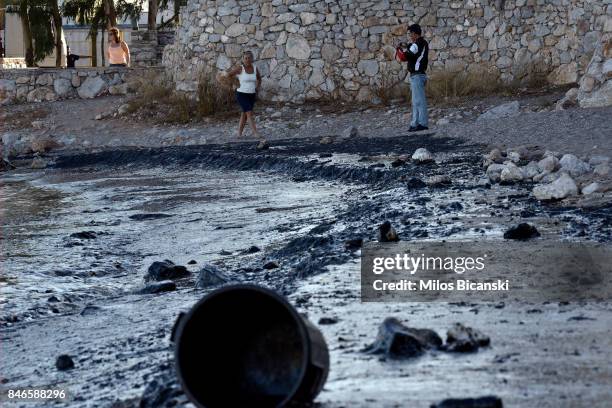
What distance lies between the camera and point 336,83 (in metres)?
21.4

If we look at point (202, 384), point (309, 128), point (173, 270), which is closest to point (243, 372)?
point (202, 384)

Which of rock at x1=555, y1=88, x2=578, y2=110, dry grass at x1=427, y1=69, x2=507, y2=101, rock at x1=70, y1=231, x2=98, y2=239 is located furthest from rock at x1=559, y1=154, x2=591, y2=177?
dry grass at x1=427, y1=69, x2=507, y2=101

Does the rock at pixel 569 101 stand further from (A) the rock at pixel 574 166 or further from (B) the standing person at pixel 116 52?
(B) the standing person at pixel 116 52

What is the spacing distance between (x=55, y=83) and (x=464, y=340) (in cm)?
2086

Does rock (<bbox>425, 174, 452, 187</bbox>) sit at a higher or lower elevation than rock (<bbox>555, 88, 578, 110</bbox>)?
lower

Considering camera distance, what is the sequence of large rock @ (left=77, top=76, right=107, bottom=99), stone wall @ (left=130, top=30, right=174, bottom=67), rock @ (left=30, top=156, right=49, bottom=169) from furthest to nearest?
stone wall @ (left=130, top=30, right=174, bottom=67) → large rock @ (left=77, top=76, right=107, bottom=99) → rock @ (left=30, top=156, right=49, bottom=169)

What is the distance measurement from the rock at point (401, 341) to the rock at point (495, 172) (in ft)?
18.4

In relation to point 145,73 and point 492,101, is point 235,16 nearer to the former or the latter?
point 145,73

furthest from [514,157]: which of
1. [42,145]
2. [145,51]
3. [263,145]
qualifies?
[145,51]

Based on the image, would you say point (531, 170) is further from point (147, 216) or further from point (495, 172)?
point (147, 216)

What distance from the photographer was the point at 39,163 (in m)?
19.3

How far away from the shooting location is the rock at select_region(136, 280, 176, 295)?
7523 mm

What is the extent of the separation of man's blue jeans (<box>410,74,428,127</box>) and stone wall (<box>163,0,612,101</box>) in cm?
425

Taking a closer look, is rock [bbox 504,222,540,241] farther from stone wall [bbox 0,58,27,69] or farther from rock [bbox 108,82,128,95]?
stone wall [bbox 0,58,27,69]
